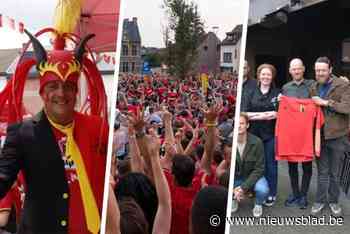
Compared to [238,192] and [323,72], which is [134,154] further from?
[323,72]

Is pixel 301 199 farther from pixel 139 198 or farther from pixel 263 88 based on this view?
pixel 139 198

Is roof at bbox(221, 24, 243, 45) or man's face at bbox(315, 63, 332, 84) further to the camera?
man's face at bbox(315, 63, 332, 84)

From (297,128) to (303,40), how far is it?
2942mm

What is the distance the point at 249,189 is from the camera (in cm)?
291

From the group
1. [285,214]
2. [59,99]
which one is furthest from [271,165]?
[59,99]

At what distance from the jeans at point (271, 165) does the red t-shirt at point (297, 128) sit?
0.05 m

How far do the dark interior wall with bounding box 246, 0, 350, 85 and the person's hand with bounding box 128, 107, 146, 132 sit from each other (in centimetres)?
362

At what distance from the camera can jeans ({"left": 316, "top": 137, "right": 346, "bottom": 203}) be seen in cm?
295

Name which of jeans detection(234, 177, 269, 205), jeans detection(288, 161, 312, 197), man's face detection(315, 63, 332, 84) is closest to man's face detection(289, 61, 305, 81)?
man's face detection(315, 63, 332, 84)

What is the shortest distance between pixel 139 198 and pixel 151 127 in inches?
9.7

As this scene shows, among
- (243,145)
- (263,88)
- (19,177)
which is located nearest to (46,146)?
(19,177)

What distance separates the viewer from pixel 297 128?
2963 mm

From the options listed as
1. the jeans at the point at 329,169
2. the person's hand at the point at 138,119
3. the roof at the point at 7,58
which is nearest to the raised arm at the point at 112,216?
the person's hand at the point at 138,119

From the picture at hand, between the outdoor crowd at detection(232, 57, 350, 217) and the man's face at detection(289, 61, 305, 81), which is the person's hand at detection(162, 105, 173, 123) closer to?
the outdoor crowd at detection(232, 57, 350, 217)
